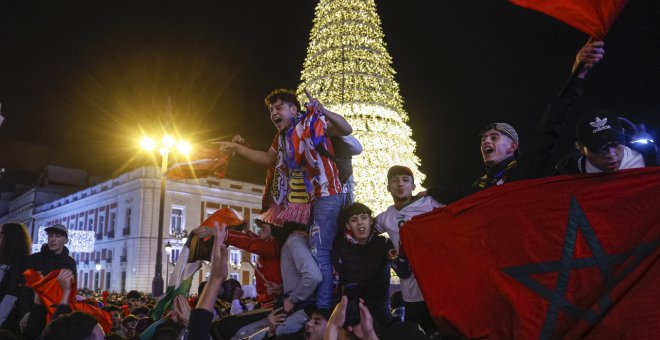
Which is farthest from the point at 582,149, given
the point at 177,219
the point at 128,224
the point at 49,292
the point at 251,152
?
the point at 128,224

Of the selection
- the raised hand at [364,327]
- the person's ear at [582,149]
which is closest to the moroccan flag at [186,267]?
the raised hand at [364,327]

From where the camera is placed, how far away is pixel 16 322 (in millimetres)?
5609

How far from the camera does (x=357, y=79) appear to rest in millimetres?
24812

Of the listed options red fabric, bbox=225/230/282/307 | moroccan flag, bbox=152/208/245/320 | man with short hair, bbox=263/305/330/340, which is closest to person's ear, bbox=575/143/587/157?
man with short hair, bbox=263/305/330/340

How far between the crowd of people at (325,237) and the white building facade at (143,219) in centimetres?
3873

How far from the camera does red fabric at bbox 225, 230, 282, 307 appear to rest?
17.0ft

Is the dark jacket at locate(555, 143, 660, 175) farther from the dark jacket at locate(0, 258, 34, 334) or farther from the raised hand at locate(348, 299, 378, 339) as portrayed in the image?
the dark jacket at locate(0, 258, 34, 334)

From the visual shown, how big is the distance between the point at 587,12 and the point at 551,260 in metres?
1.64

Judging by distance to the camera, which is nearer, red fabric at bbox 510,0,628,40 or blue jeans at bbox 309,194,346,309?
red fabric at bbox 510,0,628,40

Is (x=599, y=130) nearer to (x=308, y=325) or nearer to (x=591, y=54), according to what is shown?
(x=591, y=54)

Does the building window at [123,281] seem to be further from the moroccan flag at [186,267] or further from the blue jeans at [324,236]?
the blue jeans at [324,236]

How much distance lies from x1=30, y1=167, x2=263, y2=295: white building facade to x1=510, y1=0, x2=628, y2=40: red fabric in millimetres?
41458

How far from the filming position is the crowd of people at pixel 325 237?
3.46 m

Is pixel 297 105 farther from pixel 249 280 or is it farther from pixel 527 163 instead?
pixel 249 280
